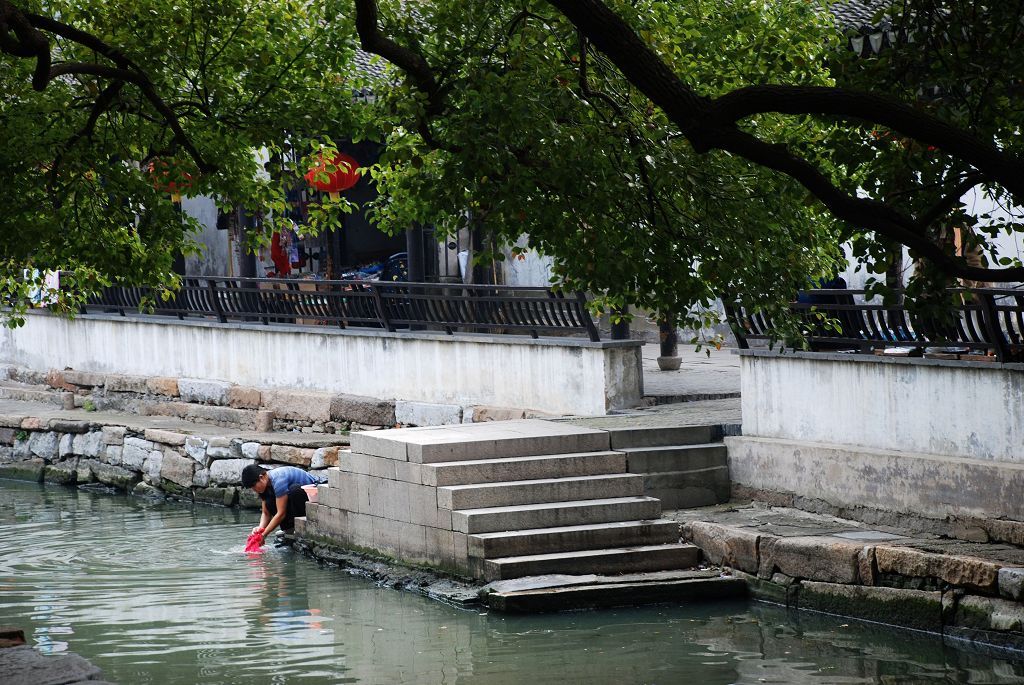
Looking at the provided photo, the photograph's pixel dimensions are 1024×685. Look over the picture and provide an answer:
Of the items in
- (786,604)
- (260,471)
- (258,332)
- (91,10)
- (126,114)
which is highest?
(91,10)

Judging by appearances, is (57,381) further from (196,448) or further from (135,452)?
(196,448)

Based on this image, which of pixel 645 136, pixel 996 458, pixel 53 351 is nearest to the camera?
pixel 645 136

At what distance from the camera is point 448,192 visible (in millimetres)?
9656

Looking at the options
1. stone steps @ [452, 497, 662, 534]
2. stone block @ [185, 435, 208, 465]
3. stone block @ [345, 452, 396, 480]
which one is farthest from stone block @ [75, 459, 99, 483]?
stone steps @ [452, 497, 662, 534]

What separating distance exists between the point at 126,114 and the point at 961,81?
695 centimetres

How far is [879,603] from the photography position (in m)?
11.0

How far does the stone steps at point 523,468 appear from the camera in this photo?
1276 centimetres

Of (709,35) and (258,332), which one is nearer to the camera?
(709,35)

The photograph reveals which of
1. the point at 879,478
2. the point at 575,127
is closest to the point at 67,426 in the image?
the point at 879,478

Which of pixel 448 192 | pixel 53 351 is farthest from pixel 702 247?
pixel 53 351

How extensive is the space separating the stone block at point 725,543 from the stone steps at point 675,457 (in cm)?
86

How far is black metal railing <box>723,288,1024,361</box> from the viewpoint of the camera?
1134cm

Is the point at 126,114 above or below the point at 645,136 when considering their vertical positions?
above

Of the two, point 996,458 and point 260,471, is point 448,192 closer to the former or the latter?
point 996,458
